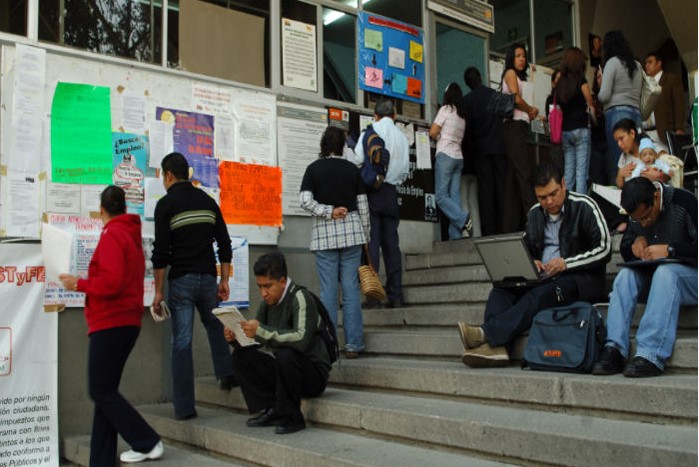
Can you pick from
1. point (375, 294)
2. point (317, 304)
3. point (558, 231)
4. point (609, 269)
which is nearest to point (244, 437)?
point (317, 304)

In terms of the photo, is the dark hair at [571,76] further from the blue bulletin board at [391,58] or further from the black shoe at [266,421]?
the black shoe at [266,421]

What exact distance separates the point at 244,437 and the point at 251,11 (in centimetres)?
429

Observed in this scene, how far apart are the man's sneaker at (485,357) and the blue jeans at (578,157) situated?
3.40 meters

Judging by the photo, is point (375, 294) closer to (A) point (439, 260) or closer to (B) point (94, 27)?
(A) point (439, 260)

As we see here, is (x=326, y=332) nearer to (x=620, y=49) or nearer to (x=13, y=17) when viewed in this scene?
(x=13, y=17)

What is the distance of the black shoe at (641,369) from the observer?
366cm

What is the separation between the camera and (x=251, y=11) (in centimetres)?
691

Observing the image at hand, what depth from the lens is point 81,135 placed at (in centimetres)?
560

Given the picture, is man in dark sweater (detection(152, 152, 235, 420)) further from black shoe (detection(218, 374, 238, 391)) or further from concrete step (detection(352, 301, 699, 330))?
concrete step (detection(352, 301, 699, 330))

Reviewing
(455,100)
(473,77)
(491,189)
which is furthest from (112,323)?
(473,77)

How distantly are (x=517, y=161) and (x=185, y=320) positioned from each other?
13.4ft

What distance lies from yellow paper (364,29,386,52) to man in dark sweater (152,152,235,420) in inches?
135

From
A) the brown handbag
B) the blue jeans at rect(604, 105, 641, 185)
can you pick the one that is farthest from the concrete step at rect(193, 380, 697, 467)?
the blue jeans at rect(604, 105, 641, 185)

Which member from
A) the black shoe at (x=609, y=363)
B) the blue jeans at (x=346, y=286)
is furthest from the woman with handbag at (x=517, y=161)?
the black shoe at (x=609, y=363)
